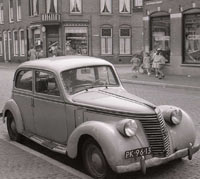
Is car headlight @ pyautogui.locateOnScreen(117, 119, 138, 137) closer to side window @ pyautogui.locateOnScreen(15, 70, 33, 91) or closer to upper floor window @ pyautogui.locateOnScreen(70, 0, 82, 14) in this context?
side window @ pyautogui.locateOnScreen(15, 70, 33, 91)

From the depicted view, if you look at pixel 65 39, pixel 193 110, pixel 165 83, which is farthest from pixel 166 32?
pixel 65 39

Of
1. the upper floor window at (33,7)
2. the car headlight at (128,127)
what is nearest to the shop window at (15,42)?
the upper floor window at (33,7)

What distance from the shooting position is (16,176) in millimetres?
5441

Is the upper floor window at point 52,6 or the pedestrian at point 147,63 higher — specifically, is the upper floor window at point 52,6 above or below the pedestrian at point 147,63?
above

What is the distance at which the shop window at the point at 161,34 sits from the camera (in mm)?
22094

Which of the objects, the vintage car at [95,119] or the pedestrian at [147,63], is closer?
the vintage car at [95,119]

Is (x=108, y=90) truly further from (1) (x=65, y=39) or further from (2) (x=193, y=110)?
(1) (x=65, y=39)

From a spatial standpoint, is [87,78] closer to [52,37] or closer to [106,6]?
[52,37]

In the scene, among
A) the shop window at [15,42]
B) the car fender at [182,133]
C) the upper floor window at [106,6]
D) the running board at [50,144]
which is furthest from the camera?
the shop window at [15,42]

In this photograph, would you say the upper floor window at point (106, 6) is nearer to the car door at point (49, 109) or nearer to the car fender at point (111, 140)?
the car door at point (49, 109)

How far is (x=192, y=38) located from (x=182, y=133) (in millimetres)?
15844

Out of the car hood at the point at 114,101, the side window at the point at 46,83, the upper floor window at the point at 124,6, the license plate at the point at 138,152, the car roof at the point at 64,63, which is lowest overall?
the license plate at the point at 138,152

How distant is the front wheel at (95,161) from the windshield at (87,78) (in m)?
1.03

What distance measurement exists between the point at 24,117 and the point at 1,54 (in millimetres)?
42168
